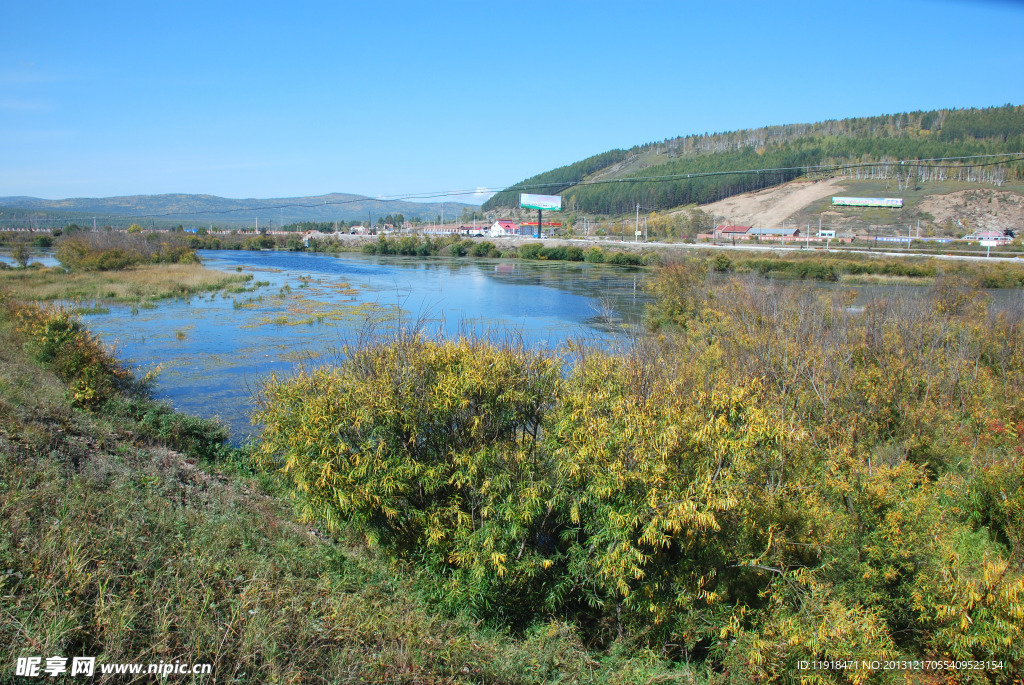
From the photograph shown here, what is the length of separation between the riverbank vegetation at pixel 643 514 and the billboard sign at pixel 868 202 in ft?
367

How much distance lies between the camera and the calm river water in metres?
21.1

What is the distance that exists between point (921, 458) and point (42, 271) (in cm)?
5892

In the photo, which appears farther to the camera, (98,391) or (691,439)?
(98,391)

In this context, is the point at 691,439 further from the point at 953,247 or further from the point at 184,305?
the point at 953,247

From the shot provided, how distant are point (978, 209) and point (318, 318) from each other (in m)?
104

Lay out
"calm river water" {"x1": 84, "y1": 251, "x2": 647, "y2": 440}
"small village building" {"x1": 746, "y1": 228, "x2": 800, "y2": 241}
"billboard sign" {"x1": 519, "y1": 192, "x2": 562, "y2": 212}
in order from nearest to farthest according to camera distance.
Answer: "calm river water" {"x1": 84, "y1": 251, "x2": 647, "y2": 440} → "small village building" {"x1": 746, "y1": 228, "x2": 800, "y2": 241} → "billboard sign" {"x1": 519, "y1": 192, "x2": 562, "y2": 212}

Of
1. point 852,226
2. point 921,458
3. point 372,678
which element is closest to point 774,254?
point 852,226

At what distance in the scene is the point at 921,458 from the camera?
15.2m

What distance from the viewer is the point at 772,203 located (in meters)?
121

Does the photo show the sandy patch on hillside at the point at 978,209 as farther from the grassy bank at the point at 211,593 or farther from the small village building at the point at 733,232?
the grassy bank at the point at 211,593

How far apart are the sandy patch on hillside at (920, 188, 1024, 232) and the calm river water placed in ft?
200

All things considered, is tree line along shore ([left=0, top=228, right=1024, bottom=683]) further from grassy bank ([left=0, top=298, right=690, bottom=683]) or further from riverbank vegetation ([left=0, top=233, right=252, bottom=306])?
riverbank vegetation ([left=0, top=233, right=252, bottom=306])

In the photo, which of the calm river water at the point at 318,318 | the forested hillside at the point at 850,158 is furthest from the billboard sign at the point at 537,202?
the calm river water at the point at 318,318

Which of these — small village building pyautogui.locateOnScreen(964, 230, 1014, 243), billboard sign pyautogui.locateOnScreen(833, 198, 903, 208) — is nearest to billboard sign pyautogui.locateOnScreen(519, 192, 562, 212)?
billboard sign pyautogui.locateOnScreen(833, 198, 903, 208)
